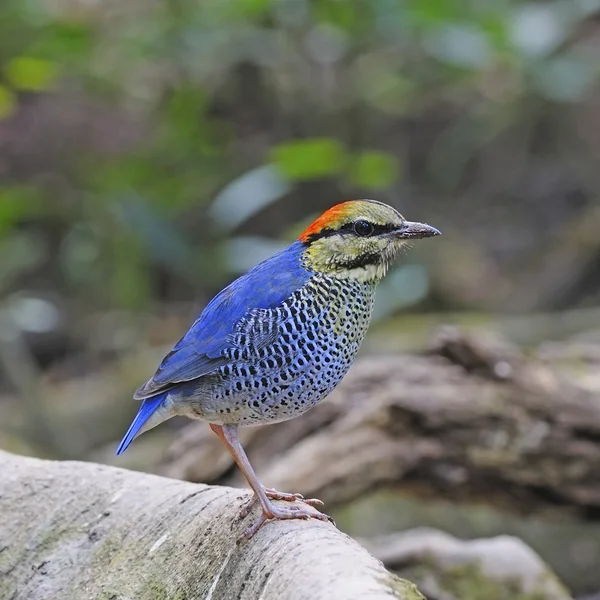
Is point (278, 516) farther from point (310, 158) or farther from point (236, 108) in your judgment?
point (236, 108)

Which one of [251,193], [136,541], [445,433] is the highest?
[251,193]

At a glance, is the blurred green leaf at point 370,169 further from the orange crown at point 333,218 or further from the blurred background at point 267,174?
the orange crown at point 333,218

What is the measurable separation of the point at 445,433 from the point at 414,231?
→ 1.72 metres

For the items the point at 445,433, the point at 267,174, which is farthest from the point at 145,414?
the point at 267,174

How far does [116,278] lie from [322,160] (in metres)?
3.60

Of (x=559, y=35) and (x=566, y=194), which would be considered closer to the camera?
(x=559, y=35)

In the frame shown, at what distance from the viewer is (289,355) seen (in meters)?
3.27

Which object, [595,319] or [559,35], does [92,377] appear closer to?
[595,319]

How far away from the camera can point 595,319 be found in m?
8.77

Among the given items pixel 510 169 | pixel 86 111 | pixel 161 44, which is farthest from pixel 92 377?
pixel 510 169

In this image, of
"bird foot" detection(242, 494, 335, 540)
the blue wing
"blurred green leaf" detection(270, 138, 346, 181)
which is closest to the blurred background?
"blurred green leaf" detection(270, 138, 346, 181)

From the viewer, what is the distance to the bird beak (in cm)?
336

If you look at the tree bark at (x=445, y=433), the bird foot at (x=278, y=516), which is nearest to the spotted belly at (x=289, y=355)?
the bird foot at (x=278, y=516)

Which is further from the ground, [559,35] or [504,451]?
[559,35]
